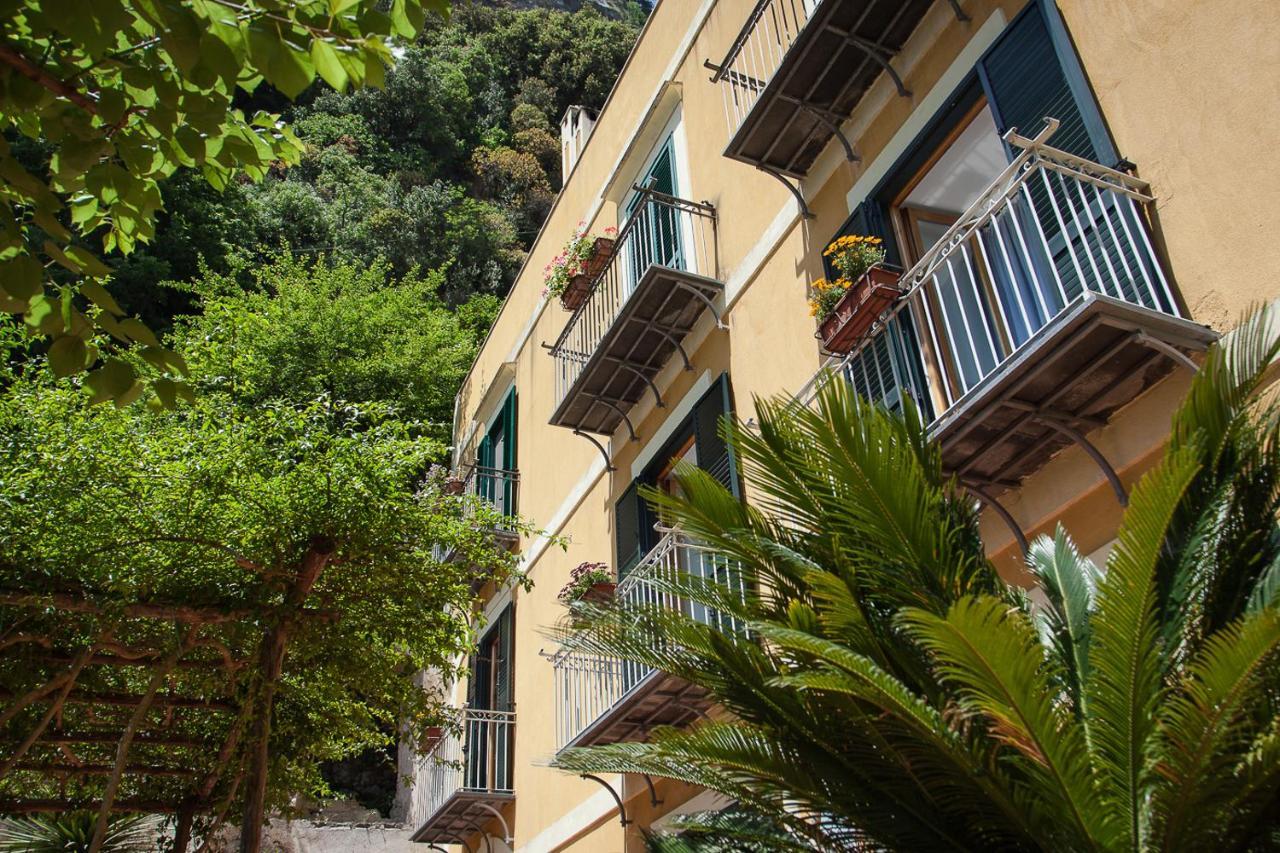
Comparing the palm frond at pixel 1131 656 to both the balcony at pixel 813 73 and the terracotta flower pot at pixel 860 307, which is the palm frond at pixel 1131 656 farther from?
the balcony at pixel 813 73

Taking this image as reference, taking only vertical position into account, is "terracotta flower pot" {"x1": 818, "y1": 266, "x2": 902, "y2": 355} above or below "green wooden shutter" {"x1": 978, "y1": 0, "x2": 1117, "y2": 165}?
below

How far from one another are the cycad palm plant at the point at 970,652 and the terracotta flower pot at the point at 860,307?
6.60 feet

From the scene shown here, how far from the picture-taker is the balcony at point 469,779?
44.0ft

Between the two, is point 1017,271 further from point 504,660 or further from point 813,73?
point 504,660

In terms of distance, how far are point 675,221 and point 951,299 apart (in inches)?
179

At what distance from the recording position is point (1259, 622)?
3.33 metres

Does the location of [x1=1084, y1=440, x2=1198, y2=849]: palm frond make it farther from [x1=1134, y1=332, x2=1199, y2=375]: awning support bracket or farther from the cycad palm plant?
[x1=1134, y1=332, x2=1199, y2=375]: awning support bracket

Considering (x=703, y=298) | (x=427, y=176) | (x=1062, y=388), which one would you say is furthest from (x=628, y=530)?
(x=427, y=176)

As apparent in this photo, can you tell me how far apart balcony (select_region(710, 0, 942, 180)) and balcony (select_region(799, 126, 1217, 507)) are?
2094mm

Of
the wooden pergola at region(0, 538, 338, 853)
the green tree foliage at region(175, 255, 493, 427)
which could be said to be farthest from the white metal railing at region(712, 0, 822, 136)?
the green tree foliage at region(175, 255, 493, 427)

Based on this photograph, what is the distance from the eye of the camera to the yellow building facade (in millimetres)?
5527

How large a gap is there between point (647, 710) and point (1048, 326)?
16.3 feet

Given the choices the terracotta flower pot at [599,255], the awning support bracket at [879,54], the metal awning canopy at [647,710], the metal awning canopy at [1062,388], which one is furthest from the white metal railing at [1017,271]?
the terracotta flower pot at [599,255]

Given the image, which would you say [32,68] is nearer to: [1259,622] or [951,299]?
[1259,622]
